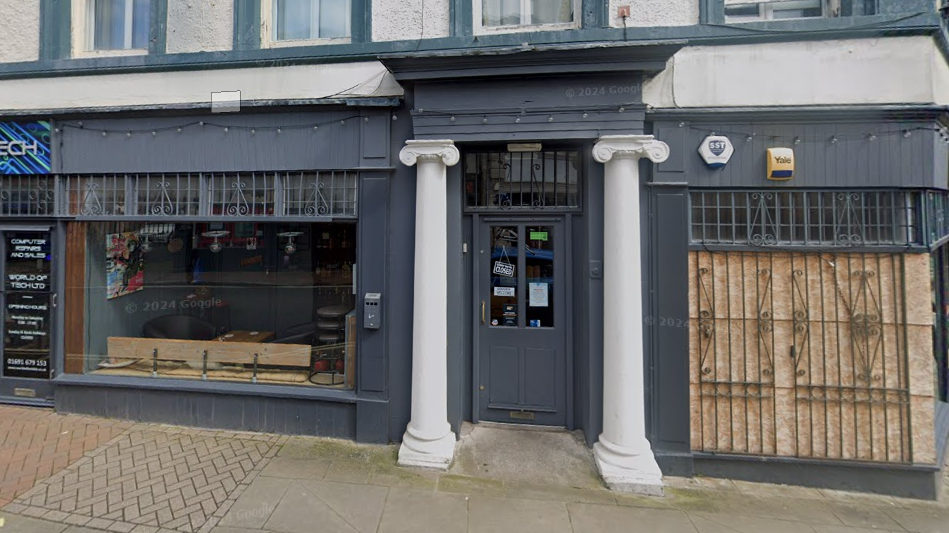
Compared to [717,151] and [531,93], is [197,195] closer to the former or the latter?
[531,93]

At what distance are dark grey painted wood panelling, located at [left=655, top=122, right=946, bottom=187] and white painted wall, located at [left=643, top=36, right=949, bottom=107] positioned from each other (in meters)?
0.26

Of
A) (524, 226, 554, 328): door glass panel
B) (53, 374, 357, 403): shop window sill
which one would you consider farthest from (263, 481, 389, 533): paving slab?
(524, 226, 554, 328): door glass panel

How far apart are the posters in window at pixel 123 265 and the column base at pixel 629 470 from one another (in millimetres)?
6219

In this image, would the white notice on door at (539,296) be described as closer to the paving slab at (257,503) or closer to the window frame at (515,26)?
the window frame at (515,26)

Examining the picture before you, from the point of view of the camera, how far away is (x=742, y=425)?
392 centimetres

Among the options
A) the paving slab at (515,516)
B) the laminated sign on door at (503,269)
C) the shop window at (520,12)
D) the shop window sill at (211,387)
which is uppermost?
the shop window at (520,12)

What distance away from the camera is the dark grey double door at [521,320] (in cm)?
457

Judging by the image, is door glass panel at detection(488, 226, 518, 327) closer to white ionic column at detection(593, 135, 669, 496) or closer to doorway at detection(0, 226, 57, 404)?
white ionic column at detection(593, 135, 669, 496)

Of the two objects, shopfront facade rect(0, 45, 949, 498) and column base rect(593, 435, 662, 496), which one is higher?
shopfront facade rect(0, 45, 949, 498)

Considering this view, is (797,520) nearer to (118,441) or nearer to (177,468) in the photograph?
(177,468)

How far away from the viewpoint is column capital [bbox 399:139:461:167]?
13.1 feet

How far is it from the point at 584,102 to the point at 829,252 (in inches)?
111

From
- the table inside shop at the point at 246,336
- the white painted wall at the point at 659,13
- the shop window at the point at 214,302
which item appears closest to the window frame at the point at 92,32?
the shop window at the point at 214,302

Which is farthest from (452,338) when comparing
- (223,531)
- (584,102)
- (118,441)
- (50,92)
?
(50,92)
